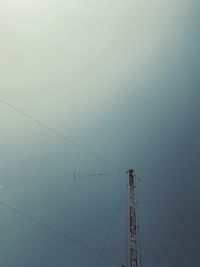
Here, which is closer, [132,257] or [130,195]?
[132,257]

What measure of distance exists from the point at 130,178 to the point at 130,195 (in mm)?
2117

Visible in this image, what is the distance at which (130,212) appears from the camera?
4612cm

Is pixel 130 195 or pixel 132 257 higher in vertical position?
pixel 130 195

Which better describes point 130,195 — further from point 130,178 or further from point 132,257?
point 132,257

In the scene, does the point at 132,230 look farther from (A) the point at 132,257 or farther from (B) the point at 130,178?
(B) the point at 130,178

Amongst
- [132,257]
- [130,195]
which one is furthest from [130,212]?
[132,257]

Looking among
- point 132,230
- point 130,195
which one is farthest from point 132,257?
point 130,195

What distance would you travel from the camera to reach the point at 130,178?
46250 millimetres

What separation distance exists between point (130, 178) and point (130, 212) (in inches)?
157

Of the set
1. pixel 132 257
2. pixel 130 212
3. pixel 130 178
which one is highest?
pixel 130 178

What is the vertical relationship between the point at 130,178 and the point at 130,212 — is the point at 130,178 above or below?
above

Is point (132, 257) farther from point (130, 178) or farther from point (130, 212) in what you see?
point (130, 178)

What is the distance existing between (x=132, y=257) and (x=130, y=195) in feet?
23.3

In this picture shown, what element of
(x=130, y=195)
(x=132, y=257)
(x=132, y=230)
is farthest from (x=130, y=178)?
(x=132, y=257)
